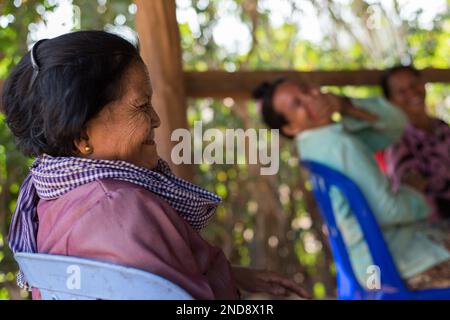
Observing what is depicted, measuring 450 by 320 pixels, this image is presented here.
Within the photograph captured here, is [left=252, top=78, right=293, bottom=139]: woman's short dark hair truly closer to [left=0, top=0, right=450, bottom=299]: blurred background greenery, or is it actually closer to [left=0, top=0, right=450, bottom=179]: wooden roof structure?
[left=0, top=0, right=450, bottom=179]: wooden roof structure

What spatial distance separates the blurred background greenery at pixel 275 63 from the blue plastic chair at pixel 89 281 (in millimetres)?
2767

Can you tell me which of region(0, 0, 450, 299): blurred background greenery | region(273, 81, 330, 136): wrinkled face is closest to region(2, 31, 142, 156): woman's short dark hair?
region(273, 81, 330, 136): wrinkled face

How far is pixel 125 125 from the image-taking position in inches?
63.2

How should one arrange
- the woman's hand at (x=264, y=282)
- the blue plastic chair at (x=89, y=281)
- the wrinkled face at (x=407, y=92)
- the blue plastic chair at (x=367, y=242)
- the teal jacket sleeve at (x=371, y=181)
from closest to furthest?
the blue plastic chair at (x=89, y=281) < the woman's hand at (x=264, y=282) < the blue plastic chair at (x=367, y=242) < the teal jacket sleeve at (x=371, y=181) < the wrinkled face at (x=407, y=92)

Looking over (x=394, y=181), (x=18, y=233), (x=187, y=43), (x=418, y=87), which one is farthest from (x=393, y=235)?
(x=187, y=43)

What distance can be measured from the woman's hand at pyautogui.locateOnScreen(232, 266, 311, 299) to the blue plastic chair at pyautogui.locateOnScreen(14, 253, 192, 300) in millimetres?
674

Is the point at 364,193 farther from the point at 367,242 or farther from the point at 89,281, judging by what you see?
the point at 89,281

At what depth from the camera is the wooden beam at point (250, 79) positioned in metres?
3.95

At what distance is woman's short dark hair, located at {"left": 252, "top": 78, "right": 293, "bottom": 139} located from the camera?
3.62 m

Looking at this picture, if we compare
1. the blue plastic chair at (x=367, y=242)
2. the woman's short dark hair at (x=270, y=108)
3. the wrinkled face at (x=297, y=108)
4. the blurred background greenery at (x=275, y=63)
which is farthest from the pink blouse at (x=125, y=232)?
the blurred background greenery at (x=275, y=63)

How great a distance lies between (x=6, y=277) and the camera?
4238 millimetres

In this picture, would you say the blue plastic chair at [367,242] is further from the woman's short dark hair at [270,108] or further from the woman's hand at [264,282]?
the woman's hand at [264,282]

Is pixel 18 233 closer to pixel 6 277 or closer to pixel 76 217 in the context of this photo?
pixel 76 217
